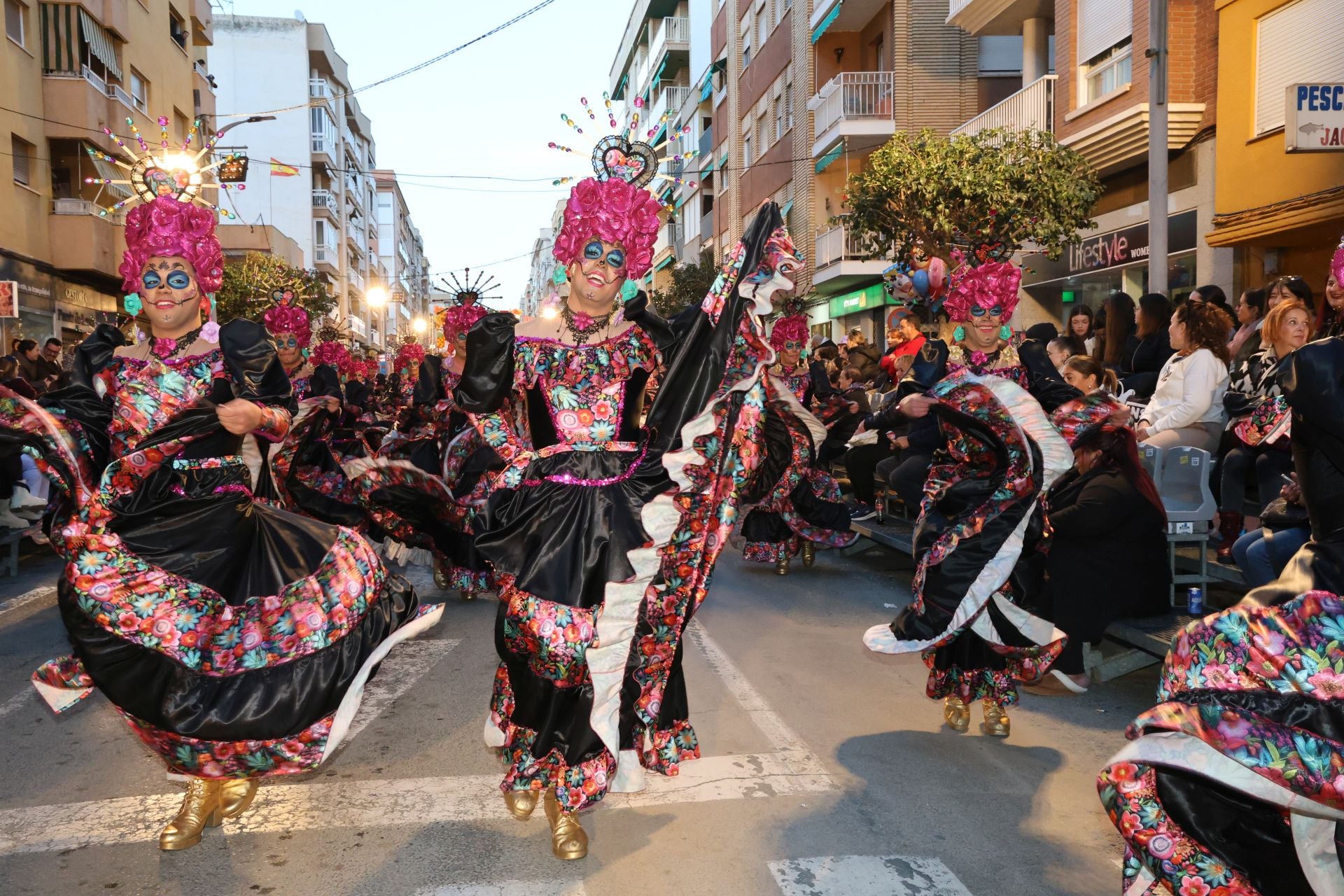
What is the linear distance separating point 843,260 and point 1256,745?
24.4m

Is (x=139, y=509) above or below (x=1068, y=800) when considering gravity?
above

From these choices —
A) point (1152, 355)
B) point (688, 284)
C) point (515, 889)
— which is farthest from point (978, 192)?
point (688, 284)

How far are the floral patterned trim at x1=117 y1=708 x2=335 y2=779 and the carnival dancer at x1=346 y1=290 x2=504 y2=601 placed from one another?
8.83ft

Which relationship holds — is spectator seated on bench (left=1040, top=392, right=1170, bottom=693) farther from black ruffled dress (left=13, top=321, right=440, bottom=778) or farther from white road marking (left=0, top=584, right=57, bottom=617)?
white road marking (left=0, top=584, right=57, bottom=617)

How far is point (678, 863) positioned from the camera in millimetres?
3824

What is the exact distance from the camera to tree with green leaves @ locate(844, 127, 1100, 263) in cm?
1480

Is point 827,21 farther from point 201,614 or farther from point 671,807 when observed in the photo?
point 201,614

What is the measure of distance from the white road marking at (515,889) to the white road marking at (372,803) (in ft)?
1.83

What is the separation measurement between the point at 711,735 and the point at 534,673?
1.56 metres

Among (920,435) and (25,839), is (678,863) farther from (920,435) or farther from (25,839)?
(920,435)

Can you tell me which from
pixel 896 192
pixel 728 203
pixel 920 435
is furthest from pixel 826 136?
pixel 920 435

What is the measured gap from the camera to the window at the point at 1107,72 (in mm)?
16609

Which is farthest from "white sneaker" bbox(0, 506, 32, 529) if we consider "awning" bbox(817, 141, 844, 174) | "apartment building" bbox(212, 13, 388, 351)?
"apartment building" bbox(212, 13, 388, 351)

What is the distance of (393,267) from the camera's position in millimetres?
116000
